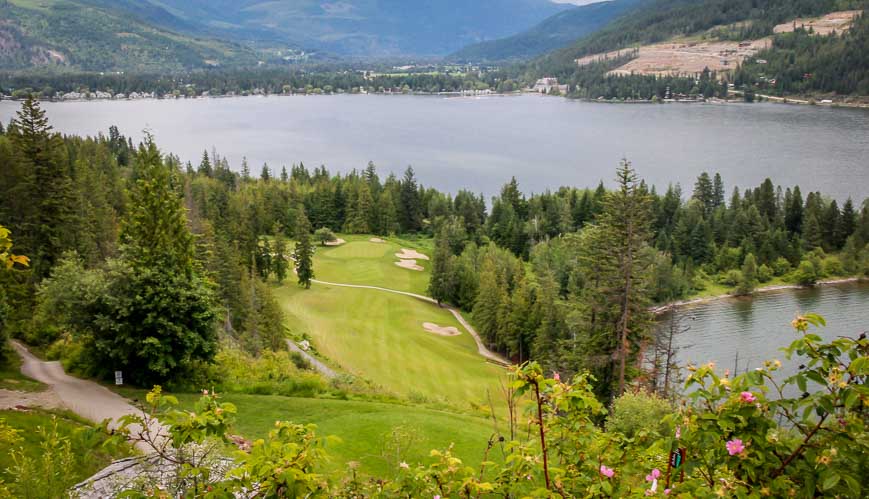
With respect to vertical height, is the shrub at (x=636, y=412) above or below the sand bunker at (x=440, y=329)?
above

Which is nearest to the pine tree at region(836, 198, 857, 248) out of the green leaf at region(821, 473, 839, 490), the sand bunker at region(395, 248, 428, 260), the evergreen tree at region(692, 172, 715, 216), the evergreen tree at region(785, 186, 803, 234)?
the evergreen tree at region(785, 186, 803, 234)

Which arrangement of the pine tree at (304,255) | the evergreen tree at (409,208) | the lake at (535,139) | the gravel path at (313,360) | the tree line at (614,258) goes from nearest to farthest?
the tree line at (614,258) < the gravel path at (313,360) < the pine tree at (304,255) < the evergreen tree at (409,208) < the lake at (535,139)

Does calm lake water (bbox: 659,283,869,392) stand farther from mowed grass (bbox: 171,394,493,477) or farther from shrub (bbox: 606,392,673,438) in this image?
mowed grass (bbox: 171,394,493,477)

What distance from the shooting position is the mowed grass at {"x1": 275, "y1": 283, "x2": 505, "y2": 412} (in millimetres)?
33656

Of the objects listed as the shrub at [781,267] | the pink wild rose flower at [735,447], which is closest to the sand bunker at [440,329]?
the shrub at [781,267]

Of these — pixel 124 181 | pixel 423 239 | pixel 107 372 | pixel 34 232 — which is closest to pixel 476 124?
pixel 423 239

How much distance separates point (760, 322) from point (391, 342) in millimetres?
31048

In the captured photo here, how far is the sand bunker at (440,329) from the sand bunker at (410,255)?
68.4ft

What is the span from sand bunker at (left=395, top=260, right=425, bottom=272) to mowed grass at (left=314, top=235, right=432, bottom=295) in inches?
20.1

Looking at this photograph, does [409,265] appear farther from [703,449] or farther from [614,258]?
[703,449]

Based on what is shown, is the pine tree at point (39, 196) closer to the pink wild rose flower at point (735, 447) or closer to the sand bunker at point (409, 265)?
the pink wild rose flower at point (735, 447)

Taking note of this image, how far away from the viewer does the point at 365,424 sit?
13.4m

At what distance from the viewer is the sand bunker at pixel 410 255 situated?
224ft

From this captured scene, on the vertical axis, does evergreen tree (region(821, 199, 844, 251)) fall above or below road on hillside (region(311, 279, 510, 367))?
above
